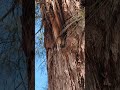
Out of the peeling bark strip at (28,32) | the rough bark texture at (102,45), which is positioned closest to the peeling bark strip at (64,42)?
the rough bark texture at (102,45)

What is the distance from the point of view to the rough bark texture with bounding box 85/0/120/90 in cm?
158

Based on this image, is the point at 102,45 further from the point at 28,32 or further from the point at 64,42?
the point at 28,32

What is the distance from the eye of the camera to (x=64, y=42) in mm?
1639

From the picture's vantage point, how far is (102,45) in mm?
1610

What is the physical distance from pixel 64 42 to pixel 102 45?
0.16 meters

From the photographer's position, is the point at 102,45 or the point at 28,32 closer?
the point at 28,32

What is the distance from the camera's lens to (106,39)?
1.60m

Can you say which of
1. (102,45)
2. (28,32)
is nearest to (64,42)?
(102,45)

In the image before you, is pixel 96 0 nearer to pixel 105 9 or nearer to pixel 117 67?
pixel 105 9

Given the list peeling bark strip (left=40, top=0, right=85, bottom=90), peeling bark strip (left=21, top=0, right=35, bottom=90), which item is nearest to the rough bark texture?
peeling bark strip (left=40, top=0, right=85, bottom=90)

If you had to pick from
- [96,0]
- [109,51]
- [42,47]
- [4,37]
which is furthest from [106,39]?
[4,37]

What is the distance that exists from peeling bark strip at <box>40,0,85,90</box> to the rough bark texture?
1.3 inches

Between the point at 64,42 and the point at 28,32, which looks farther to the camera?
the point at 64,42

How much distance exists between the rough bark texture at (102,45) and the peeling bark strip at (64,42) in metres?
0.03
